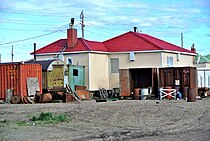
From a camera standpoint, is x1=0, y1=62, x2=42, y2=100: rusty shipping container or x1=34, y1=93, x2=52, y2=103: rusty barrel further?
x1=0, y1=62, x2=42, y2=100: rusty shipping container

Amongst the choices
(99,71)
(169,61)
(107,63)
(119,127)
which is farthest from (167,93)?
(119,127)

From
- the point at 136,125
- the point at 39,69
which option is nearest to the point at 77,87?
the point at 39,69

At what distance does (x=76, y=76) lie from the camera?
41.5 m

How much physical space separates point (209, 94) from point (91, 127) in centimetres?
2961

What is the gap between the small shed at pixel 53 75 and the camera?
38.2m

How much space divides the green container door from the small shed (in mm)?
1024

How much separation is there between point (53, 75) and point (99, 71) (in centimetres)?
838

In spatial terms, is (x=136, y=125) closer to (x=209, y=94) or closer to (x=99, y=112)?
(x=99, y=112)

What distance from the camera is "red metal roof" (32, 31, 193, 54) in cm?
4641

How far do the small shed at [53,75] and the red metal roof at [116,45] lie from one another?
6.74m

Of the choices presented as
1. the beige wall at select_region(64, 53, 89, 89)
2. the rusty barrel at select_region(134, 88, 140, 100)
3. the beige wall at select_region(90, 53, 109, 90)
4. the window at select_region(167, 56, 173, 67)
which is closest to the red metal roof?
the beige wall at select_region(64, 53, 89, 89)

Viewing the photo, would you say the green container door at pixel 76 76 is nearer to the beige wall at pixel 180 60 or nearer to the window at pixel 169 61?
the beige wall at pixel 180 60

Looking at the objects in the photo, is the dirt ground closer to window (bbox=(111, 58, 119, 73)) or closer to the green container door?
the green container door

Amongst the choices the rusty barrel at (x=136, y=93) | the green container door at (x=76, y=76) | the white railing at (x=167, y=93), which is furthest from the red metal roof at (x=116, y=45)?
the white railing at (x=167, y=93)
